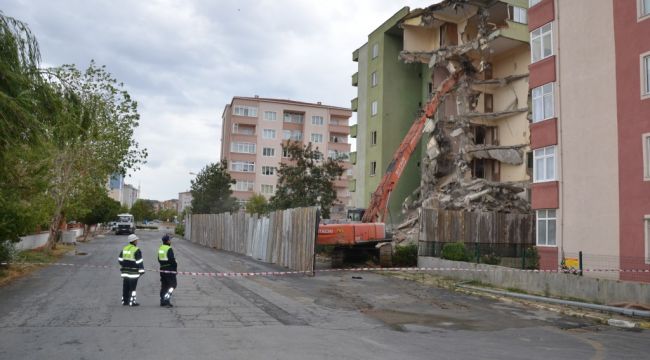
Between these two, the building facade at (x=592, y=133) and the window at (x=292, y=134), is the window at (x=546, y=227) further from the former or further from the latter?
the window at (x=292, y=134)

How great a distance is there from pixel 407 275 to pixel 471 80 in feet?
65.2

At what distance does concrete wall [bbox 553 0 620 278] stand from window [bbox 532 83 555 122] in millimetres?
570

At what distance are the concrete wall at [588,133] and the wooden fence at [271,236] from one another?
374 inches

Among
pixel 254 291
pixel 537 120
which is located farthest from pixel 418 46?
pixel 254 291

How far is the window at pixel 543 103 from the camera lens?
820 inches

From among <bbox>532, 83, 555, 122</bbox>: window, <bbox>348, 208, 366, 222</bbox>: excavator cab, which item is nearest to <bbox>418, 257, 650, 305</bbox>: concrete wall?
<bbox>532, 83, 555, 122</bbox>: window

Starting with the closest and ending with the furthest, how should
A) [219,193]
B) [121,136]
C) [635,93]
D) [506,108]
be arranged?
[635,93] → [121,136] → [506,108] → [219,193]

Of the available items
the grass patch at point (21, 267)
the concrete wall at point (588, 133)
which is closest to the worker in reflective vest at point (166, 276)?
the grass patch at point (21, 267)

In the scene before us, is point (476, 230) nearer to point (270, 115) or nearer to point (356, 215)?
point (356, 215)

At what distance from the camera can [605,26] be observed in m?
18.4

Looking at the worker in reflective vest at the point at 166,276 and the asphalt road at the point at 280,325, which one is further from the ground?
the worker in reflective vest at the point at 166,276

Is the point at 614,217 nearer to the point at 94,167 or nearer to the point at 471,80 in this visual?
the point at 471,80

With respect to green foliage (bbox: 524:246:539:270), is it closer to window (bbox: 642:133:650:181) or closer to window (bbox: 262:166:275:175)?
window (bbox: 642:133:650:181)

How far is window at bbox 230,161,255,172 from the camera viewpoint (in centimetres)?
7825
